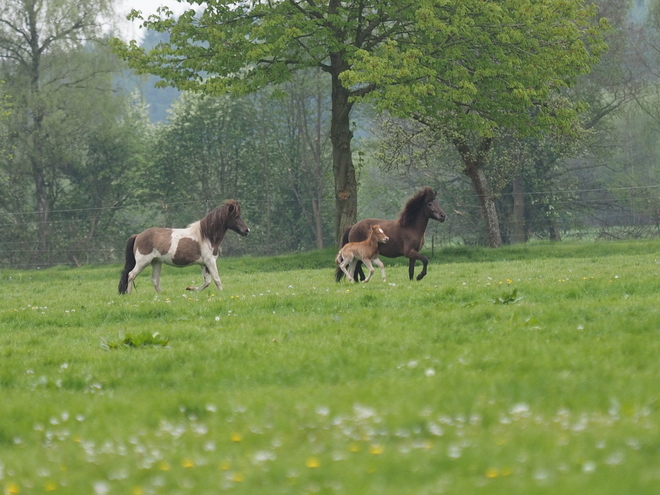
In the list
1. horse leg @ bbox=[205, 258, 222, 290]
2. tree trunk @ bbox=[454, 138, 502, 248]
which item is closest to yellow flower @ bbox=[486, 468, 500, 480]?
horse leg @ bbox=[205, 258, 222, 290]

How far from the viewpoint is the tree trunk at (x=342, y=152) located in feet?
105

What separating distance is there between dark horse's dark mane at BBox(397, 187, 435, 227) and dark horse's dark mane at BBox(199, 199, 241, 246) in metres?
3.95

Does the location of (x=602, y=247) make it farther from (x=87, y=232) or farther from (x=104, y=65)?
(x=104, y=65)

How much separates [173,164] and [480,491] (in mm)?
57017

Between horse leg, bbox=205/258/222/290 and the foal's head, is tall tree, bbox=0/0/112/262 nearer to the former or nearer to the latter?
horse leg, bbox=205/258/222/290

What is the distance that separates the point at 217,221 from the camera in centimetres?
2064

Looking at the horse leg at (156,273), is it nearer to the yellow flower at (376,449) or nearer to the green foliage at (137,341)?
the green foliage at (137,341)

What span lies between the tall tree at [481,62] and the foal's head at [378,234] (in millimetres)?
8202

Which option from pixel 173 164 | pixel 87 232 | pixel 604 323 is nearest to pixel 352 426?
pixel 604 323

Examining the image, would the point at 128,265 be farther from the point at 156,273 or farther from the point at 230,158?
the point at 230,158

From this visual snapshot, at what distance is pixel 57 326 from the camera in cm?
1437

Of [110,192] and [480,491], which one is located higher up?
[110,192]

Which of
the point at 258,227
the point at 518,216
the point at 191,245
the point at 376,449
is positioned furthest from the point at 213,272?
the point at 258,227

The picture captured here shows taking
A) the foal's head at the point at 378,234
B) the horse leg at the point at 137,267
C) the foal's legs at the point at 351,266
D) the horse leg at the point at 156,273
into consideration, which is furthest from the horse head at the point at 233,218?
the foal's head at the point at 378,234
